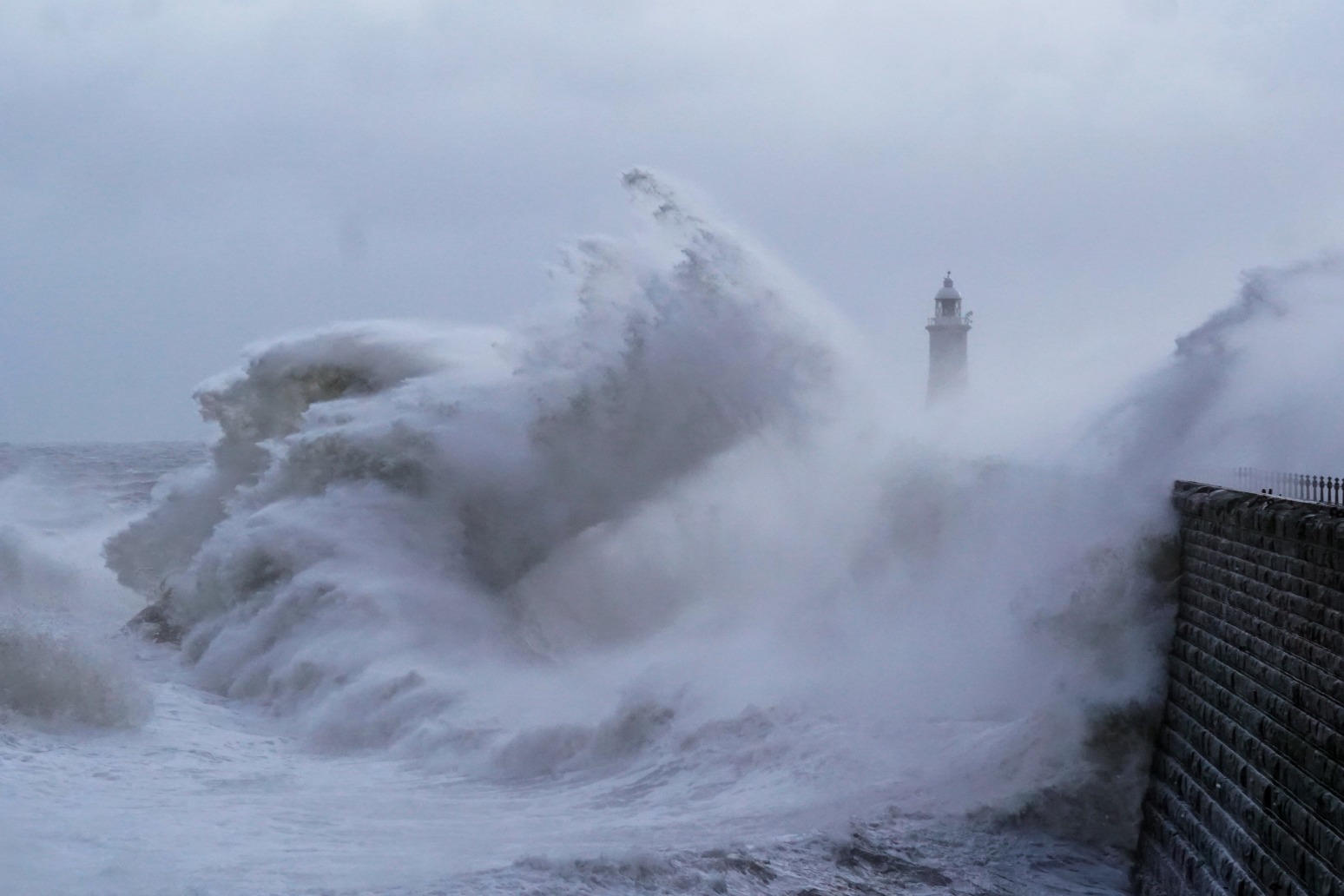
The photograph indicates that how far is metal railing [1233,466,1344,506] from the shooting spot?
770 cm

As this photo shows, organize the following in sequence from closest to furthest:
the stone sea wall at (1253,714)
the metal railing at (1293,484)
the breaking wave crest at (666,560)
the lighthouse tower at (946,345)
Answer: the stone sea wall at (1253,714), the metal railing at (1293,484), the breaking wave crest at (666,560), the lighthouse tower at (946,345)

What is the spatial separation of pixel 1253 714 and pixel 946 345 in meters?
23.2

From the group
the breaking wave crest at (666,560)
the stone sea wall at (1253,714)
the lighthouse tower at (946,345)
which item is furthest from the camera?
the lighthouse tower at (946,345)

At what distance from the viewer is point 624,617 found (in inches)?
637

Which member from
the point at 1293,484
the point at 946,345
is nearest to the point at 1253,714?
the point at 1293,484

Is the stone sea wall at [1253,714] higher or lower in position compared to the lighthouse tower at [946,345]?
lower

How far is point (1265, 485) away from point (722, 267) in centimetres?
856

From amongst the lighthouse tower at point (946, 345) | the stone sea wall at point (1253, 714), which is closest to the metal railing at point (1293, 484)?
the stone sea wall at point (1253, 714)

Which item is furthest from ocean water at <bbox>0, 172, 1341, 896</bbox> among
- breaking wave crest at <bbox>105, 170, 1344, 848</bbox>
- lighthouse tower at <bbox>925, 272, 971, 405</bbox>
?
lighthouse tower at <bbox>925, 272, 971, 405</bbox>

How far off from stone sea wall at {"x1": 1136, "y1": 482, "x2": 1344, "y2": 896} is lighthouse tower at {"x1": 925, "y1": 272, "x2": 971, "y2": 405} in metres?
20.4

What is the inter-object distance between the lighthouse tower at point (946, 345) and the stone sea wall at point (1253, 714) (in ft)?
67.0

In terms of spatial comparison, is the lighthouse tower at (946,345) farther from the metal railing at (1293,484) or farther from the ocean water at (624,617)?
the metal railing at (1293,484)

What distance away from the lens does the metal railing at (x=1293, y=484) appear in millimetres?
7700

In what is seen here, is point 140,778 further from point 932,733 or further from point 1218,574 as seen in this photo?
point 1218,574
